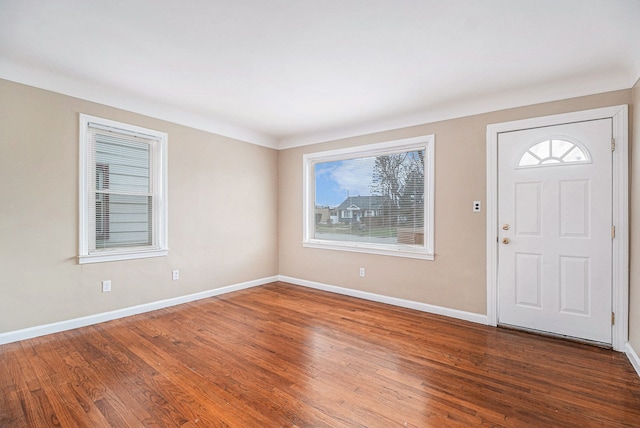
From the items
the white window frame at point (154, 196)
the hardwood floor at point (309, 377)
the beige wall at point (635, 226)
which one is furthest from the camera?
the white window frame at point (154, 196)

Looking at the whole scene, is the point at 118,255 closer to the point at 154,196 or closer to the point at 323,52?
the point at 154,196

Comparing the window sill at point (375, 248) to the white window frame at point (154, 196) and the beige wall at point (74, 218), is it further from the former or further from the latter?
the white window frame at point (154, 196)

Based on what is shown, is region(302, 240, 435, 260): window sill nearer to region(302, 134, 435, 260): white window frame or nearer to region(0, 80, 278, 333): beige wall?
region(302, 134, 435, 260): white window frame

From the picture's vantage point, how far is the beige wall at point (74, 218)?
272 cm

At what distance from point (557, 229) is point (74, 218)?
4904mm

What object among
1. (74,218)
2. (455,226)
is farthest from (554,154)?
(74,218)

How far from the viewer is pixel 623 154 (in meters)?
2.64

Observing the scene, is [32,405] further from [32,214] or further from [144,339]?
[32,214]

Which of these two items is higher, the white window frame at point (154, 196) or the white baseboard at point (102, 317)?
the white window frame at point (154, 196)

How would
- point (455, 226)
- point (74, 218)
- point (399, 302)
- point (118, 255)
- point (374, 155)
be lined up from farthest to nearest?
point (374, 155) < point (399, 302) < point (455, 226) < point (118, 255) < point (74, 218)

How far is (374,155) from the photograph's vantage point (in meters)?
4.30

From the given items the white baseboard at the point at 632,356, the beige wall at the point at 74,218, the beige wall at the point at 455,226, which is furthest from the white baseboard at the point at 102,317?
the white baseboard at the point at 632,356

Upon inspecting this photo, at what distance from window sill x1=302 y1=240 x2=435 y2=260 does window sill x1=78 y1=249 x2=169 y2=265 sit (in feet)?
7.19

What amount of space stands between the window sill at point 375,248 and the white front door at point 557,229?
2.88 ft
